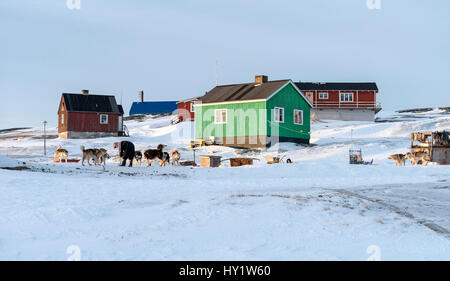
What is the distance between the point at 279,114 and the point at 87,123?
25239 millimetres

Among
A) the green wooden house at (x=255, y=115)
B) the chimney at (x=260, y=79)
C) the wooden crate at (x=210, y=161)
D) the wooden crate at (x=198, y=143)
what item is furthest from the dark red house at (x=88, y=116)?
the wooden crate at (x=210, y=161)

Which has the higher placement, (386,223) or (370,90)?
(370,90)

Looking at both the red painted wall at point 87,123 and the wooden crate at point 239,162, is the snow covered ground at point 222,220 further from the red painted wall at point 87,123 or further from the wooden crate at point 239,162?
the red painted wall at point 87,123

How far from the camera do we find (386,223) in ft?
29.3

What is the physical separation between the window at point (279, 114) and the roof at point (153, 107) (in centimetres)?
5160

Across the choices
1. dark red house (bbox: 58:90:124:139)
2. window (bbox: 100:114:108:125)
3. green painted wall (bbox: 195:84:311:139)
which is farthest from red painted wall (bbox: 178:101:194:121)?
green painted wall (bbox: 195:84:311:139)

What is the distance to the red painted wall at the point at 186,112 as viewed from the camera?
6375 centimetres

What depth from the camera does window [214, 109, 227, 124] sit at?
38.4 meters

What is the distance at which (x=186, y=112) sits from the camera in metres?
64.8

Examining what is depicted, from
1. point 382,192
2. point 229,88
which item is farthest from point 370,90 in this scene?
point 382,192
